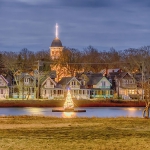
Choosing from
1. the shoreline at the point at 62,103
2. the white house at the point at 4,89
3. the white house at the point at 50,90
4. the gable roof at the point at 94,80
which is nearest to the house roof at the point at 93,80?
the gable roof at the point at 94,80

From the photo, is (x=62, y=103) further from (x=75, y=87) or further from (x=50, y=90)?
(x=75, y=87)

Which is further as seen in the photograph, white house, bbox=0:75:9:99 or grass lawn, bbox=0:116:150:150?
white house, bbox=0:75:9:99

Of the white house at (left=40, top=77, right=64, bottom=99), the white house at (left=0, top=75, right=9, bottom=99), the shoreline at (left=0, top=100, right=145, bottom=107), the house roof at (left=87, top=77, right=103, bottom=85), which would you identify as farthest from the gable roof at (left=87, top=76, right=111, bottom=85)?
the white house at (left=0, top=75, right=9, bottom=99)

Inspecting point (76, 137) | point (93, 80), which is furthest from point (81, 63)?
point (76, 137)

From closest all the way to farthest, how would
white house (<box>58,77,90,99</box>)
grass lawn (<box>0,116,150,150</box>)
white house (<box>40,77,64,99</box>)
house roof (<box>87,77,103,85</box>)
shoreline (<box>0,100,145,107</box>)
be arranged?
grass lawn (<box>0,116,150,150</box>)
shoreline (<box>0,100,145,107</box>)
white house (<box>40,77,64,99</box>)
white house (<box>58,77,90,99</box>)
house roof (<box>87,77,103,85</box>)

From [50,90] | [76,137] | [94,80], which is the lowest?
[76,137]

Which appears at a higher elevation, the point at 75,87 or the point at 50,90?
the point at 75,87

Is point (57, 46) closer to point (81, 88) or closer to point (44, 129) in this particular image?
point (81, 88)

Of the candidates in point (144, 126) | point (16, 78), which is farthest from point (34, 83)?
point (144, 126)

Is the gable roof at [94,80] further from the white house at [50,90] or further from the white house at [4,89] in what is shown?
the white house at [4,89]

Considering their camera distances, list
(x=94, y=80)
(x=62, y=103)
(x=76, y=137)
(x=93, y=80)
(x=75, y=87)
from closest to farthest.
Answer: (x=76, y=137)
(x=62, y=103)
(x=75, y=87)
(x=94, y=80)
(x=93, y=80)

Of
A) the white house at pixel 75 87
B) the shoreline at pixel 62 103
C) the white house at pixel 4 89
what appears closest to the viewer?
the shoreline at pixel 62 103

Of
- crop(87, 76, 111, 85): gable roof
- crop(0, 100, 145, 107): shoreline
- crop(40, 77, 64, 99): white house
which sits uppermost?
crop(87, 76, 111, 85): gable roof

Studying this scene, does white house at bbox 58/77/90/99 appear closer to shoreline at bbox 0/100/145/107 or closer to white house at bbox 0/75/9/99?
shoreline at bbox 0/100/145/107
